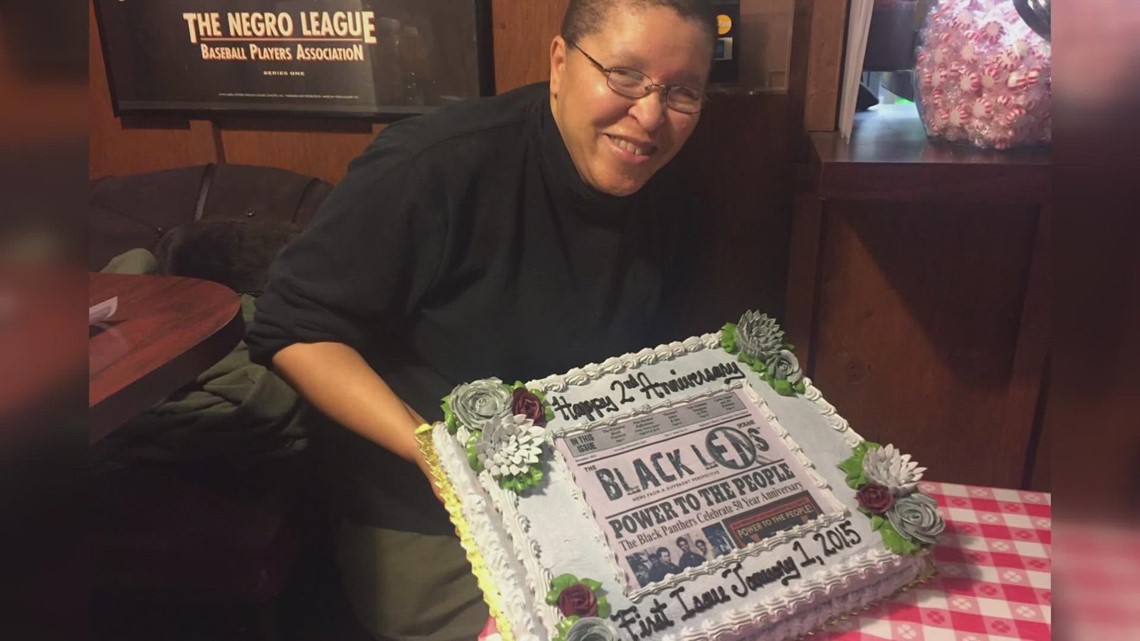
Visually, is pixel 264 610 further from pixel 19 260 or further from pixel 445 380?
pixel 19 260

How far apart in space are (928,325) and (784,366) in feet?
1.74

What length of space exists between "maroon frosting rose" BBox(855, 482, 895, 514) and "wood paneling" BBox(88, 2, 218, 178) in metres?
1.61

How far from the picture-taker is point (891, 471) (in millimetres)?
1021

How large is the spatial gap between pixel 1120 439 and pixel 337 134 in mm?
1770

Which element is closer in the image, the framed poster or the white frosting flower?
the white frosting flower

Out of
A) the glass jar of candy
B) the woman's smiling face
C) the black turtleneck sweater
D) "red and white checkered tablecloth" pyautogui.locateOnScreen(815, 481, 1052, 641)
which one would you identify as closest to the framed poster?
the black turtleneck sweater

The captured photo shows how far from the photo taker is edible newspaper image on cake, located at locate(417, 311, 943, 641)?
0.84m

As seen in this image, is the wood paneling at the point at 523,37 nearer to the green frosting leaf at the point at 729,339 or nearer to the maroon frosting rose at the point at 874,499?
the green frosting leaf at the point at 729,339

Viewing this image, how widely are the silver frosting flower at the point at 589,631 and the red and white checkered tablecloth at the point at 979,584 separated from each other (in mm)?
310

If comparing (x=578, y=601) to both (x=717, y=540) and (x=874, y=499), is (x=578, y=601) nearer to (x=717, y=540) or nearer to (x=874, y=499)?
(x=717, y=540)

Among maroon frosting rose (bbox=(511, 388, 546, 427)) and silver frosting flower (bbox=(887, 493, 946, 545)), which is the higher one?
maroon frosting rose (bbox=(511, 388, 546, 427))

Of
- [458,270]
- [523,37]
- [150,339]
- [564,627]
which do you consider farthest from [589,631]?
[523,37]

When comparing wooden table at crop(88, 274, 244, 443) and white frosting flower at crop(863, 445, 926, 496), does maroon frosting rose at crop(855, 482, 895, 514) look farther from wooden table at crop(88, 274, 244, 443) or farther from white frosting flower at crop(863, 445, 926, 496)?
wooden table at crop(88, 274, 244, 443)

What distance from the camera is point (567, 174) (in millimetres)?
1157
